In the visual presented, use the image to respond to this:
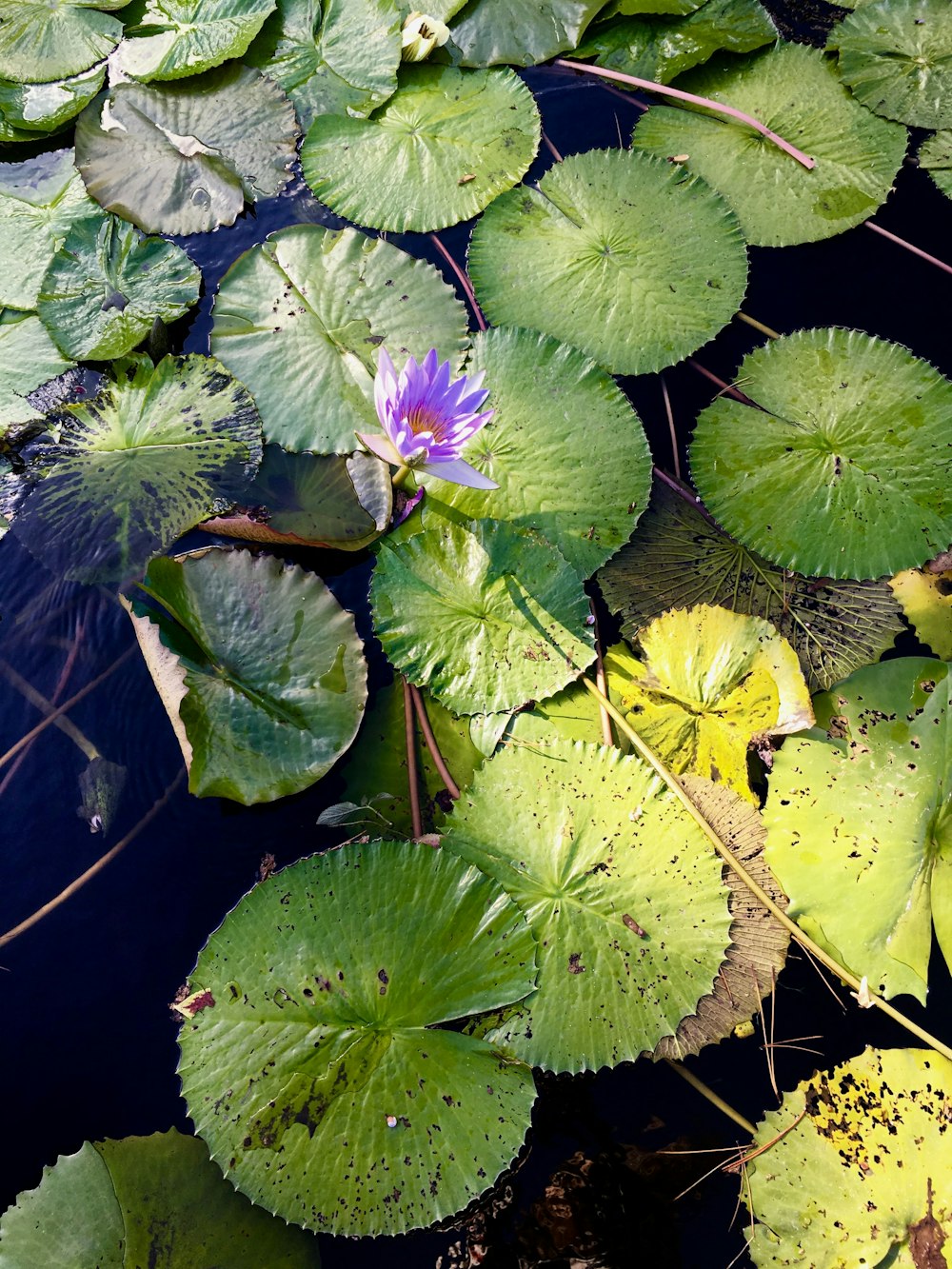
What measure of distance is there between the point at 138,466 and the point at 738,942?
79.1 inches

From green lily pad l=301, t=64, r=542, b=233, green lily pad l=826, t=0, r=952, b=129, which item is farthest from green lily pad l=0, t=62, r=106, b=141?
green lily pad l=826, t=0, r=952, b=129

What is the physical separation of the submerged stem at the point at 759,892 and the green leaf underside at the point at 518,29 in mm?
2508

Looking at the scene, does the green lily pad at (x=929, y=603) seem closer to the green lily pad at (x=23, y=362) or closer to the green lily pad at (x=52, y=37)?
the green lily pad at (x=23, y=362)

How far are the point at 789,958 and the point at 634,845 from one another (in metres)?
0.48

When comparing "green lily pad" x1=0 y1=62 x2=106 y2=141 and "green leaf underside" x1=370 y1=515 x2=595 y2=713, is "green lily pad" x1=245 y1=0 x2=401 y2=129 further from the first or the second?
"green leaf underside" x1=370 y1=515 x2=595 y2=713

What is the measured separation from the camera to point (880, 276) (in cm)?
291

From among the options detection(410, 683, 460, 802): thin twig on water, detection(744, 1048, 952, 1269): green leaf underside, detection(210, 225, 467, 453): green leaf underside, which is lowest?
detection(744, 1048, 952, 1269): green leaf underside

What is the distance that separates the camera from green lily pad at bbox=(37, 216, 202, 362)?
2570 millimetres

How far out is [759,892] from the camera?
200 centimetres

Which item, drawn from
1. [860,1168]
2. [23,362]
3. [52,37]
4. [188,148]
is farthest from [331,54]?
[860,1168]

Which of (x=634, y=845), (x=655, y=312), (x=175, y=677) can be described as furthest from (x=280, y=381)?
(x=634, y=845)

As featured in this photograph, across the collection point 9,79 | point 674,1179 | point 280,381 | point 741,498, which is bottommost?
point 674,1179

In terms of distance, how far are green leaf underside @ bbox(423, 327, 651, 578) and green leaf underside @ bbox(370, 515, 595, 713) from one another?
6.0 inches

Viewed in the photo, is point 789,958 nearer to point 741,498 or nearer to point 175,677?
point 741,498
